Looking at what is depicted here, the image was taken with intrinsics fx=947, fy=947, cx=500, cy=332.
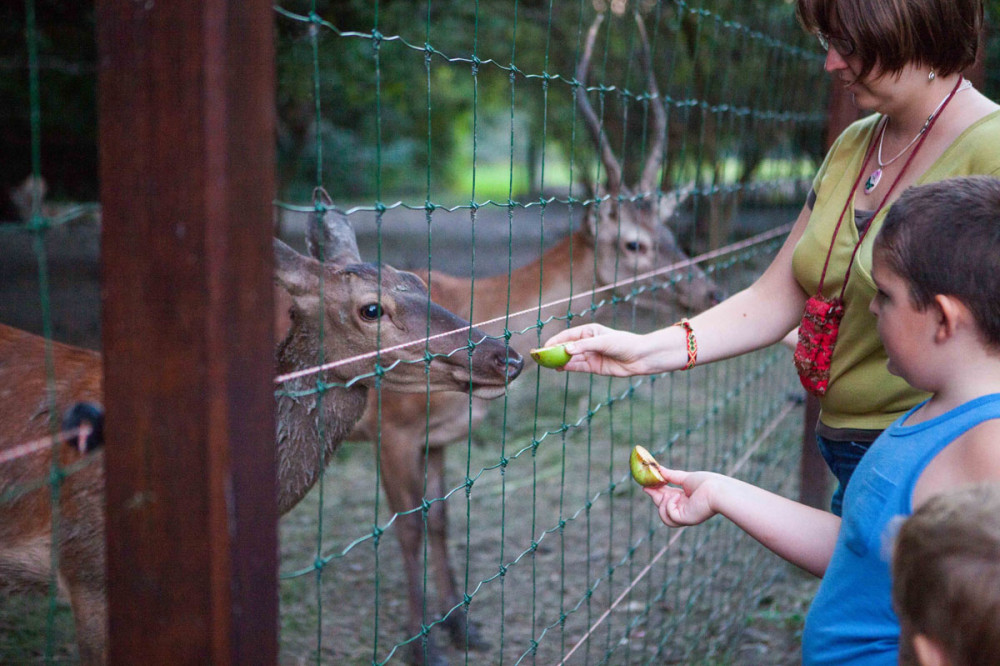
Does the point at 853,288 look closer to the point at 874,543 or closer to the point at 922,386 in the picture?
the point at 922,386

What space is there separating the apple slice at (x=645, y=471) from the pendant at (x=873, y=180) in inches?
29.7

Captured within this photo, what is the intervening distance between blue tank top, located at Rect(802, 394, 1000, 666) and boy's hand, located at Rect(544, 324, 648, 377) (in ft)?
1.86

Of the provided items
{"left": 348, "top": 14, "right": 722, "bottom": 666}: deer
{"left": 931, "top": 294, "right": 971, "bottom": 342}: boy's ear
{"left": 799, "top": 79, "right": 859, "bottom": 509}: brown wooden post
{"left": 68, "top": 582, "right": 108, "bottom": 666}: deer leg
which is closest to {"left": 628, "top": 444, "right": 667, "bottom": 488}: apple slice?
{"left": 931, "top": 294, "right": 971, "bottom": 342}: boy's ear

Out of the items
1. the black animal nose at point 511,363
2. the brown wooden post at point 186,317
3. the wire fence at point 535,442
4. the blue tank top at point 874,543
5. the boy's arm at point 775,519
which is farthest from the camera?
the black animal nose at point 511,363

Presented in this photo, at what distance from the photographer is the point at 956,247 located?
1388 millimetres

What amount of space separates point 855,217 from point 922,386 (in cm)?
61

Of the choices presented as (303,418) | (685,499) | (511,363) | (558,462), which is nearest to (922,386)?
(685,499)

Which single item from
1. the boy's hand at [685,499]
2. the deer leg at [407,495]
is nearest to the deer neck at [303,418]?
the boy's hand at [685,499]

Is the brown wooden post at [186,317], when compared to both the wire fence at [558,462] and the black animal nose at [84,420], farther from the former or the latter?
the wire fence at [558,462]

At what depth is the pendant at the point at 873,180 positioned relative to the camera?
2.00m

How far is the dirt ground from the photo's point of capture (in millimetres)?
3303

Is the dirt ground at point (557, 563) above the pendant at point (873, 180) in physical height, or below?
below

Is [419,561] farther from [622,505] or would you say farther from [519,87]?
[519,87]

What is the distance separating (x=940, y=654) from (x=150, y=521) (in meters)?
0.95
